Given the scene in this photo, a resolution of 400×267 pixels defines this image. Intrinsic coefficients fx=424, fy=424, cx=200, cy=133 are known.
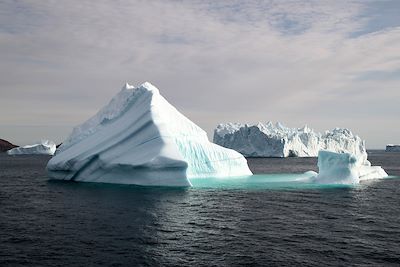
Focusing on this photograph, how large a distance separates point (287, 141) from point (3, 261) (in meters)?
86.1

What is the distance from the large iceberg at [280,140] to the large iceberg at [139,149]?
183 feet

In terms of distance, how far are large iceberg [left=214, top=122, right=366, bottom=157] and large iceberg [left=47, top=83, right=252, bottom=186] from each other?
183 ft

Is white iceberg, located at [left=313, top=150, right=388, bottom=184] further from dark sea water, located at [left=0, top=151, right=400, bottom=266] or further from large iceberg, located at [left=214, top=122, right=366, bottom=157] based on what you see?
large iceberg, located at [left=214, top=122, right=366, bottom=157]

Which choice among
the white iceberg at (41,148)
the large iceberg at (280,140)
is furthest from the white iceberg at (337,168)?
the white iceberg at (41,148)

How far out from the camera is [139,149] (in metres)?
33.6

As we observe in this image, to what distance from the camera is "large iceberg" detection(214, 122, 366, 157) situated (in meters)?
95.4

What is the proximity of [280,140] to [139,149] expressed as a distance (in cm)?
6466

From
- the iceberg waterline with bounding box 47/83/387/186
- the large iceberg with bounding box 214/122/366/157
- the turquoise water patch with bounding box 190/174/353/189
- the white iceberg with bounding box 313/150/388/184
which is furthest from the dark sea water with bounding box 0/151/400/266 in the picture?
the large iceberg with bounding box 214/122/366/157

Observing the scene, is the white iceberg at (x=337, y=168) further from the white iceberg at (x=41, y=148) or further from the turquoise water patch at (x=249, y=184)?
the white iceberg at (x=41, y=148)

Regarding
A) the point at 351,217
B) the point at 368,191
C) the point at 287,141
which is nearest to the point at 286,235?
the point at 351,217

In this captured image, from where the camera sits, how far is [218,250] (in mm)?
15492

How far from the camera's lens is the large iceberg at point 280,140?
3757 inches

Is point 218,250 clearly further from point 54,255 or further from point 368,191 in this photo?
point 368,191

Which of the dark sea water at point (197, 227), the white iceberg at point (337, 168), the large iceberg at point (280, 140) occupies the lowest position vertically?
the dark sea water at point (197, 227)
